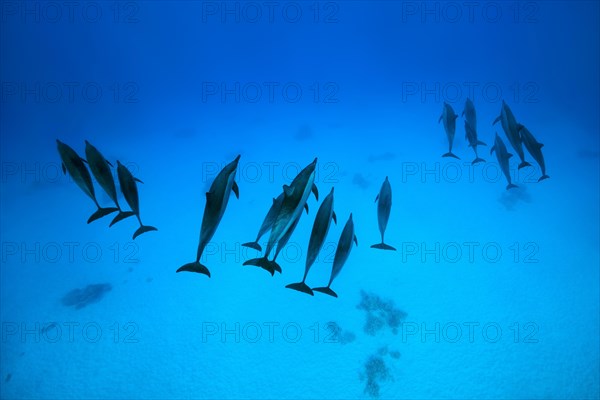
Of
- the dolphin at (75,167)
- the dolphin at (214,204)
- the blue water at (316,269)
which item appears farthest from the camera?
the blue water at (316,269)

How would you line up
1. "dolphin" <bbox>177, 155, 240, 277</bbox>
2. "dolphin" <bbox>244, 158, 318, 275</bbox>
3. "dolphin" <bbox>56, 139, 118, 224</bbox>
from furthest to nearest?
"dolphin" <bbox>56, 139, 118, 224</bbox> < "dolphin" <bbox>177, 155, 240, 277</bbox> < "dolphin" <bbox>244, 158, 318, 275</bbox>

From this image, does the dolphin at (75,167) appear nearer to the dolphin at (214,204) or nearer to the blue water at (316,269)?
the dolphin at (214,204)

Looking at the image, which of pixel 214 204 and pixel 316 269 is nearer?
pixel 214 204

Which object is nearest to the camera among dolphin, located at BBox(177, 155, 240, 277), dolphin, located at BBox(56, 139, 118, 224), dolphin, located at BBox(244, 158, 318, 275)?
dolphin, located at BBox(244, 158, 318, 275)

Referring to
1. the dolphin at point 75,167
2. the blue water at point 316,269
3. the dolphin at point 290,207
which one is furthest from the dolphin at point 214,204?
the blue water at point 316,269

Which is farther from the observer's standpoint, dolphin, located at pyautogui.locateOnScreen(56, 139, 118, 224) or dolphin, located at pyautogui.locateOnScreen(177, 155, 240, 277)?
dolphin, located at pyautogui.locateOnScreen(56, 139, 118, 224)

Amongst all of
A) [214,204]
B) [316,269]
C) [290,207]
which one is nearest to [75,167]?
[214,204]

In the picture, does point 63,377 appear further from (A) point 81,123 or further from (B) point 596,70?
(B) point 596,70

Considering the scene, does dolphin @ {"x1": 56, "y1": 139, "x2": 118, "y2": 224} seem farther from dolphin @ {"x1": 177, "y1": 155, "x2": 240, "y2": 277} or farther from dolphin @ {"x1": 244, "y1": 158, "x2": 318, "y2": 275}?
dolphin @ {"x1": 244, "y1": 158, "x2": 318, "y2": 275}

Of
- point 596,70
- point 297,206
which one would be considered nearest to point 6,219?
point 297,206

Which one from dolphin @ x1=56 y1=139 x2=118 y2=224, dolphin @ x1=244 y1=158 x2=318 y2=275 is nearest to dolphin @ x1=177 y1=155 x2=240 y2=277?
dolphin @ x1=244 y1=158 x2=318 y2=275

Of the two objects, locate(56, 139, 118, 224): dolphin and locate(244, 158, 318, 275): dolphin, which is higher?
locate(56, 139, 118, 224): dolphin

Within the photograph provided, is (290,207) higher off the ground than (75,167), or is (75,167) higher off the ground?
(75,167)

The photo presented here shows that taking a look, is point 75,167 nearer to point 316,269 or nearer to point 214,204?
point 214,204
